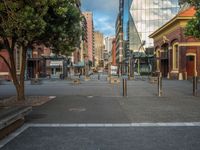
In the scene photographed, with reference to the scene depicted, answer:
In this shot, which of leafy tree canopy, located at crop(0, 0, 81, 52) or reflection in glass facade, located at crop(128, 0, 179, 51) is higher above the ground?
reflection in glass facade, located at crop(128, 0, 179, 51)

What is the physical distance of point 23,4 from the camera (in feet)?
42.7

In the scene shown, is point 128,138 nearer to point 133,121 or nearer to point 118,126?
point 118,126

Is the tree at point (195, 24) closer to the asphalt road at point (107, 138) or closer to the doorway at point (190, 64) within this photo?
the asphalt road at point (107, 138)

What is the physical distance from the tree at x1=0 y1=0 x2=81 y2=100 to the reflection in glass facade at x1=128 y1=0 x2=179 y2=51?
72.3 m

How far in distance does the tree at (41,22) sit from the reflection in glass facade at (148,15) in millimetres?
72261

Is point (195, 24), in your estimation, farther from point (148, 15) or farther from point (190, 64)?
point (148, 15)

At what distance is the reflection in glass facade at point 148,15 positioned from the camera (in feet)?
286

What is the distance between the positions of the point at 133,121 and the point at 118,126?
107 centimetres

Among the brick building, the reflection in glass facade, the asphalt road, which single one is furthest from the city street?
the reflection in glass facade

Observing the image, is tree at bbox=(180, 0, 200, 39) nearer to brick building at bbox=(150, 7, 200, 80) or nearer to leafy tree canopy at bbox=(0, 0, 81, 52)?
leafy tree canopy at bbox=(0, 0, 81, 52)

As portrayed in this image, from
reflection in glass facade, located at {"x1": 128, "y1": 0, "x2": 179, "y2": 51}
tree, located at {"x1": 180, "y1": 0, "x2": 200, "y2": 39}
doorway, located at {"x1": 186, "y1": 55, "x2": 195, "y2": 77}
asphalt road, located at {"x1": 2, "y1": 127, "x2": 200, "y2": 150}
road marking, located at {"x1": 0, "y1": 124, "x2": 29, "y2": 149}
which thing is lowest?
asphalt road, located at {"x1": 2, "y1": 127, "x2": 200, "y2": 150}

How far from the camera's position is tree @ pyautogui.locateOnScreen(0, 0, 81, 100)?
11906 mm

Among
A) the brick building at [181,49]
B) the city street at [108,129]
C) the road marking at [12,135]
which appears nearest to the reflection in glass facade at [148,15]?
the brick building at [181,49]

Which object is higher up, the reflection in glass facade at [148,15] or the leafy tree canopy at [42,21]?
the reflection in glass facade at [148,15]
